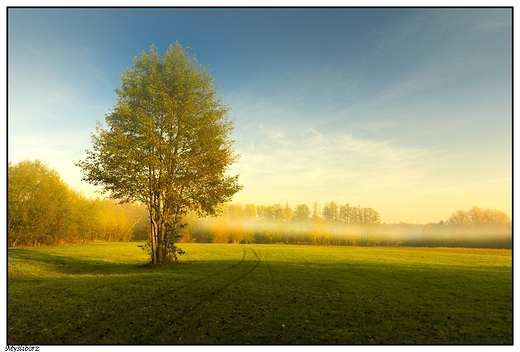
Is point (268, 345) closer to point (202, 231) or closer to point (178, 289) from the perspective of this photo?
point (178, 289)

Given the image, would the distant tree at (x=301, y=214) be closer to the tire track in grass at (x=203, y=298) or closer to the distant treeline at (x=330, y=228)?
the distant treeline at (x=330, y=228)

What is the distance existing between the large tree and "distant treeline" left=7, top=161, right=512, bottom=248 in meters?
4.05

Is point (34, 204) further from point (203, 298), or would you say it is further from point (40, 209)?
point (203, 298)

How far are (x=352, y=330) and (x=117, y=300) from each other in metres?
13.5

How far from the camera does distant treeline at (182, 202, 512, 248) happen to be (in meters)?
116

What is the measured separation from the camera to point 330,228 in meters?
152

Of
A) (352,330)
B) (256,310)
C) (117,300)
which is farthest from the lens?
(117,300)

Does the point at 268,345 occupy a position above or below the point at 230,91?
below

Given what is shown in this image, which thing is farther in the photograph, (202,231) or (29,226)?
(202,231)

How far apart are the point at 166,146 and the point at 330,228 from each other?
13082cm

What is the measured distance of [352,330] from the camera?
13352 millimetres

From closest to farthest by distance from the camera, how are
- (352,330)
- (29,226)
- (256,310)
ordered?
(352,330) → (256,310) → (29,226)
